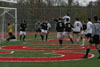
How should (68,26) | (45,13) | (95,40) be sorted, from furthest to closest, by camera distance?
(45,13)
(68,26)
(95,40)

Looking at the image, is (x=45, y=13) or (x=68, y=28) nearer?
(x=68, y=28)

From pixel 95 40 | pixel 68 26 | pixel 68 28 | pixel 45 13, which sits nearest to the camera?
pixel 95 40

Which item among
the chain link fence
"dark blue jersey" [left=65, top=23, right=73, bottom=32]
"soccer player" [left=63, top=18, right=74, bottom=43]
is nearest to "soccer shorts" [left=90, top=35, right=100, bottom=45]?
"soccer player" [left=63, top=18, right=74, bottom=43]

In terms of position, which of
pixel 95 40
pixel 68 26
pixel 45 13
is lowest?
pixel 95 40

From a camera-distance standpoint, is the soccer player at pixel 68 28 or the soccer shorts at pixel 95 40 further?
the soccer player at pixel 68 28

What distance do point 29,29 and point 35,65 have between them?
33764 mm

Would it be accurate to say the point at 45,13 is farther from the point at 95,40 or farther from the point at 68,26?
the point at 95,40

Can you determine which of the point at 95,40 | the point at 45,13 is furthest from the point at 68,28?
the point at 45,13

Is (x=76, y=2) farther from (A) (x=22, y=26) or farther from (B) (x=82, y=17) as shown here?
(A) (x=22, y=26)

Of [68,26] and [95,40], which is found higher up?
[68,26]

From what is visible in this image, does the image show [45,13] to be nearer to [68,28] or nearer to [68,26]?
[68,28]

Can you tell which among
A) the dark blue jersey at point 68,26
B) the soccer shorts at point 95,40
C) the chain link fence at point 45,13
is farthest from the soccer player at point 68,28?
the chain link fence at point 45,13

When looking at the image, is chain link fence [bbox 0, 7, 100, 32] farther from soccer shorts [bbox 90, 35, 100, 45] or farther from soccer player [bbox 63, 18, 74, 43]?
soccer shorts [bbox 90, 35, 100, 45]

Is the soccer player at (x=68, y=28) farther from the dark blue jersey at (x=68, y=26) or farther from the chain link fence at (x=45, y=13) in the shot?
the chain link fence at (x=45, y=13)
